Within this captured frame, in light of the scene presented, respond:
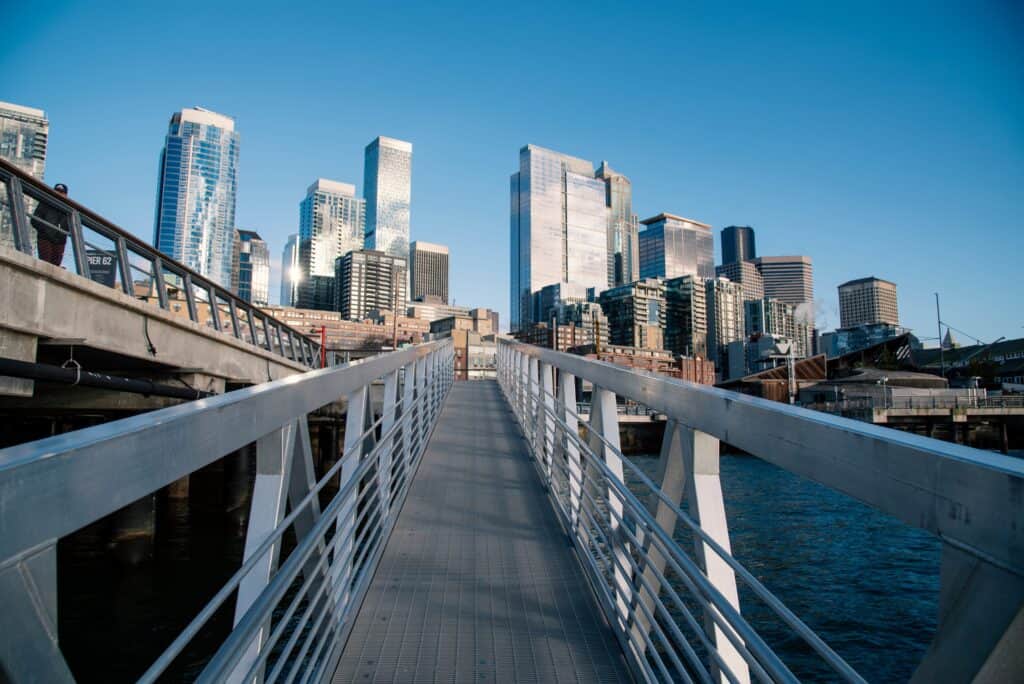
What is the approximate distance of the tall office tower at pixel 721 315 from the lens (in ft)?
509

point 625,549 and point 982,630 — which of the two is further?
point 625,549

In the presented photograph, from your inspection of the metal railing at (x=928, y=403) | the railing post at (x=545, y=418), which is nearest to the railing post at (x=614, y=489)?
the railing post at (x=545, y=418)

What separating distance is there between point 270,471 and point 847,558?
49.4 feet

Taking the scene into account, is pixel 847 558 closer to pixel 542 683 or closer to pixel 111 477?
pixel 542 683

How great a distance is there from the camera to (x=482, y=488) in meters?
5.85

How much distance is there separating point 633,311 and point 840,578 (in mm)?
125442

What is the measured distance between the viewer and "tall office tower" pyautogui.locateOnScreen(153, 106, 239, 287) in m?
168

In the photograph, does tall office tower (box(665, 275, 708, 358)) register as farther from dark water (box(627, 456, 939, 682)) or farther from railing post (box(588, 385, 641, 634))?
railing post (box(588, 385, 641, 634))

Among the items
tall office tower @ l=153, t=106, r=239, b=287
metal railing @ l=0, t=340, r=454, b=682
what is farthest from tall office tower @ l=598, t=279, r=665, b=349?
metal railing @ l=0, t=340, r=454, b=682

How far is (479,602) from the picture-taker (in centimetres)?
338

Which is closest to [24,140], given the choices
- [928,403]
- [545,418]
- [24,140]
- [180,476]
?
[24,140]

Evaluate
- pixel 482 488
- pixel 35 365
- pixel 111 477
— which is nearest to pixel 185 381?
pixel 35 365

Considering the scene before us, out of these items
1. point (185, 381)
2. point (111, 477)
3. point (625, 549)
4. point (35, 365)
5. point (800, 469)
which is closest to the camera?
point (111, 477)

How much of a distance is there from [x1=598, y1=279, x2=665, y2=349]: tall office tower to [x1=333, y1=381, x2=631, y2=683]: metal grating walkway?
125m
